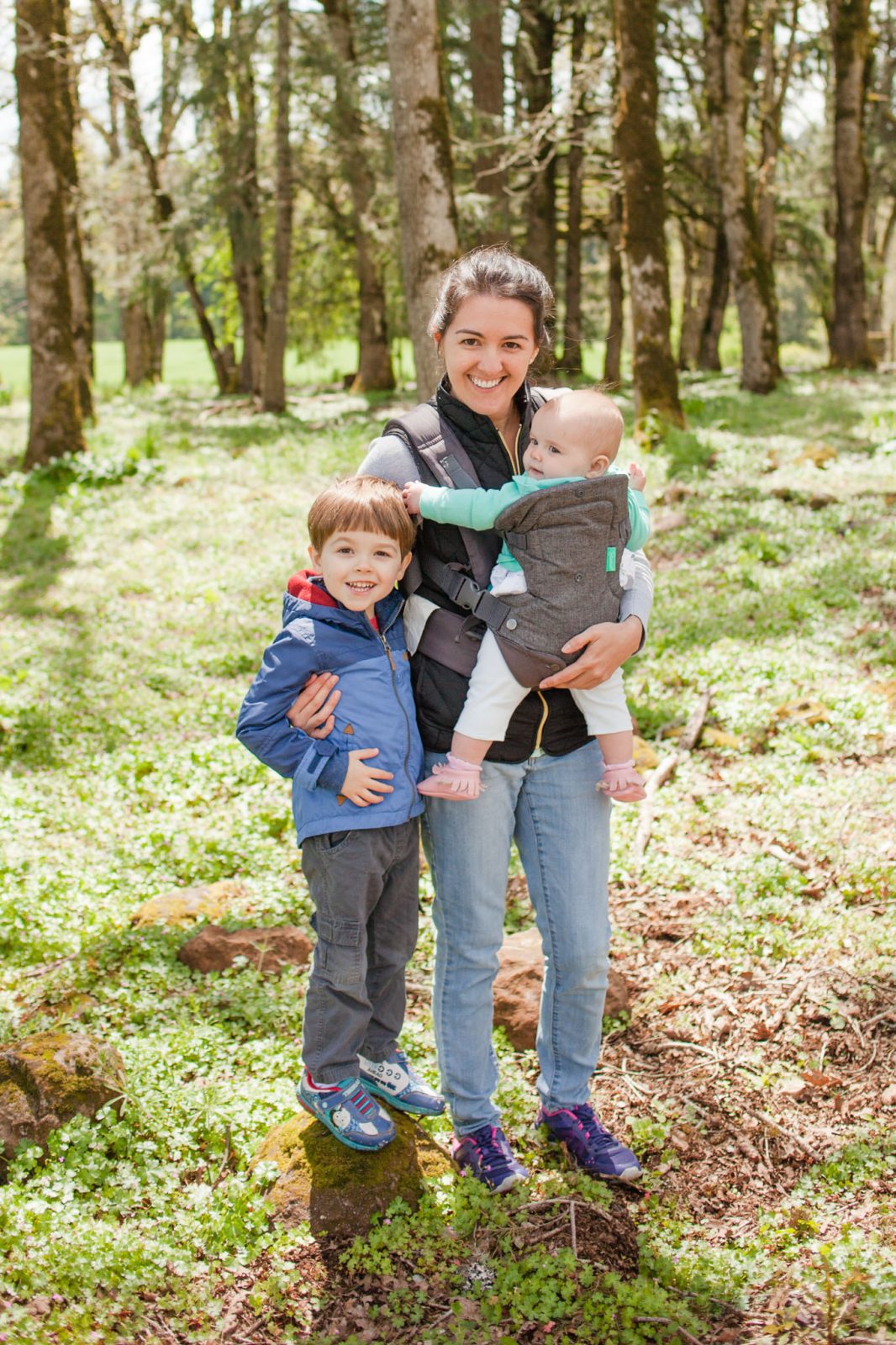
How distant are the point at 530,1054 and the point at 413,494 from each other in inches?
84.8

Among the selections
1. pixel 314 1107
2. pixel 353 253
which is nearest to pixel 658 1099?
pixel 314 1107

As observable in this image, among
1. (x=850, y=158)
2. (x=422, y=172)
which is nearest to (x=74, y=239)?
(x=850, y=158)

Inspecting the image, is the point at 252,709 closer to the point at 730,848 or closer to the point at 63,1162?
the point at 63,1162

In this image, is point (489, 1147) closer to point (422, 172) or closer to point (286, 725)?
point (286, 725)

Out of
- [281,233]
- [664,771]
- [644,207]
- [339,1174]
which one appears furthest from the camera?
[281,233]

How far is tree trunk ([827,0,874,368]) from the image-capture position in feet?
59.5

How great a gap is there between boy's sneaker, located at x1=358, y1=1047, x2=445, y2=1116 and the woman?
0.20 m

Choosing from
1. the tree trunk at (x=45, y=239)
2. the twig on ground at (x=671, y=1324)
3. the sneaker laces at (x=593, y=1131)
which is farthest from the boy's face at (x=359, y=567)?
the tree trunk at (x=45, y=239)

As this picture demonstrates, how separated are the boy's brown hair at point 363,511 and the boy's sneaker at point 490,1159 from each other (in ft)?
5.81

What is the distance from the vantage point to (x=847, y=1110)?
3447mm

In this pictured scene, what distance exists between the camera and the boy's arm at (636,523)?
119 inches

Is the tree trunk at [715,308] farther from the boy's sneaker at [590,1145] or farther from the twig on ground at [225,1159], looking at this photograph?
the twig on ground at [225,1159]

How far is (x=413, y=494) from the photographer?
9.24 ft

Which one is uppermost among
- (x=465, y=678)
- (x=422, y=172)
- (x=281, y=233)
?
(x=281, y=233)
